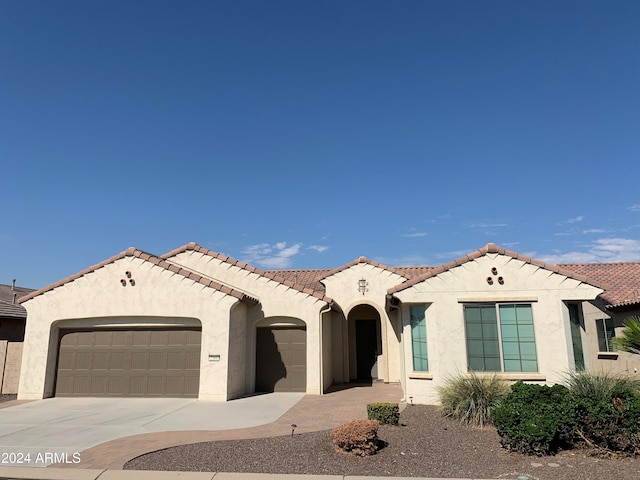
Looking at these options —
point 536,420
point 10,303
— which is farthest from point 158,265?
point 10,303

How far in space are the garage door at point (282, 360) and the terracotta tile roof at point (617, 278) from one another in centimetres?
1116

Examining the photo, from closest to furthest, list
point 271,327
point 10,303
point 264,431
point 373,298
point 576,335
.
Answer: point 264,431 < point 576,335 < point 271,327 < point 373,298 < point 10,303

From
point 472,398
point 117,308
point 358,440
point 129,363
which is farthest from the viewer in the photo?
point 117,308

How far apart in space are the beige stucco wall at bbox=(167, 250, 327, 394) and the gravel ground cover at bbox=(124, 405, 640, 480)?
6.68 m

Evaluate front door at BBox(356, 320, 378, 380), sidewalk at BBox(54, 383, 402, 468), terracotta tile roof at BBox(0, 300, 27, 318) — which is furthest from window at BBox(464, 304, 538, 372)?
terracotta tile roof at BBox(0, 300, 27, 318)

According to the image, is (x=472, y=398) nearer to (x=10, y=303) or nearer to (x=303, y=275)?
(x=303, y=275)

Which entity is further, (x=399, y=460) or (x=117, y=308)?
(x=117, y=308)

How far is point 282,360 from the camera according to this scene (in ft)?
52.7

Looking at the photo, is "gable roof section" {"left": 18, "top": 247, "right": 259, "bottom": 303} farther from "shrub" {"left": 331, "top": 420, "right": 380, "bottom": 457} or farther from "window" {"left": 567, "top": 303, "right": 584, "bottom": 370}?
"window" {"left": 567, "top": 303, "right": 584, "bottom": 370}

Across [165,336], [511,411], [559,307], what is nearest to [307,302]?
[165,336]

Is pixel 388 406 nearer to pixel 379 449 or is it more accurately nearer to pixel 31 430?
pixel 379 449

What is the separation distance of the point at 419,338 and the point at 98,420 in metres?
9.01

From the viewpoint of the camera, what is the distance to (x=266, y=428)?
9750 mm

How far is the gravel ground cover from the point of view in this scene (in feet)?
21.5
